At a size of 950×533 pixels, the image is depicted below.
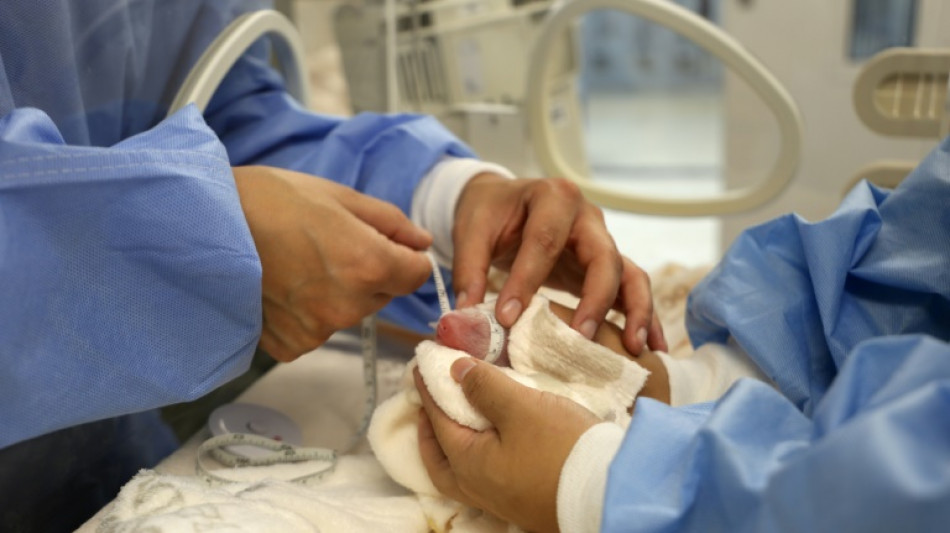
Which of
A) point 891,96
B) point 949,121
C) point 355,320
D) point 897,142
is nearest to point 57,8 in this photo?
point 355,320

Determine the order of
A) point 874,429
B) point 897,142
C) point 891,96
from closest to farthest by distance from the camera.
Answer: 1. point 874,429
2. point 891,96
3. point 897,142

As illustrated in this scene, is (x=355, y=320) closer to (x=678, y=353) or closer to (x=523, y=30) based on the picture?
(x=678, y=353)

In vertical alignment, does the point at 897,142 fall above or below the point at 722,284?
below

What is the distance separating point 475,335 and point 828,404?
28 cm

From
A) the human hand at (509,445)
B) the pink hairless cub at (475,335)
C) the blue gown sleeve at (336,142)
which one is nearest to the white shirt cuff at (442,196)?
the blue gown sleeve at (336,142)

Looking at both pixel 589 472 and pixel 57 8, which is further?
pixel 57 8

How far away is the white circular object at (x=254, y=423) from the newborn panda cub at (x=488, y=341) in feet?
0.69

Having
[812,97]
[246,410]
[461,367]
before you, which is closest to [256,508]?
[461,367]

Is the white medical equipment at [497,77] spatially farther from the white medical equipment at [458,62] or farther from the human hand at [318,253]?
the human hand at [318,253]

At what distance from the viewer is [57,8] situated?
0.71 metres

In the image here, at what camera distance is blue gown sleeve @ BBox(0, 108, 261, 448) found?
576 mm

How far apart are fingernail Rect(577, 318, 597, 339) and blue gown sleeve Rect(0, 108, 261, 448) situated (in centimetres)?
26

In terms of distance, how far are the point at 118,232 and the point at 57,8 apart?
23 centimetres

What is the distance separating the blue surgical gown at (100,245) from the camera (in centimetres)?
58
